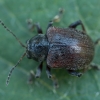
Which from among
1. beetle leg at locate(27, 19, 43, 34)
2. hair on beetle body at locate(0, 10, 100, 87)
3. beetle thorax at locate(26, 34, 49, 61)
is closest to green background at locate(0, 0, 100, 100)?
beetle leg at locate(27, 19, 43, 34)

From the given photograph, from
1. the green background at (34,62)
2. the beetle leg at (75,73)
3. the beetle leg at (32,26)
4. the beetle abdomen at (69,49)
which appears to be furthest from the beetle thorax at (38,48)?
the beetle leg at (75,73)

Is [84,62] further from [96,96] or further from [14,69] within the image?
[14,69]

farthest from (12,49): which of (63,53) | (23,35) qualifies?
(63,53)

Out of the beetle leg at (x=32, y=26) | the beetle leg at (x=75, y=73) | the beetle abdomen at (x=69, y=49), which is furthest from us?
the beetle leg at (x=32, y=26)

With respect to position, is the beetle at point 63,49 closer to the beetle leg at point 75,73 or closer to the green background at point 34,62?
the beetle leg at point 75,73

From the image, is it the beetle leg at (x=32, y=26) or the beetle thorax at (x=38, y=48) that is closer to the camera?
the beetle thorax at (x=38, y=48)

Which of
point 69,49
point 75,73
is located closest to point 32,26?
point 69,49
